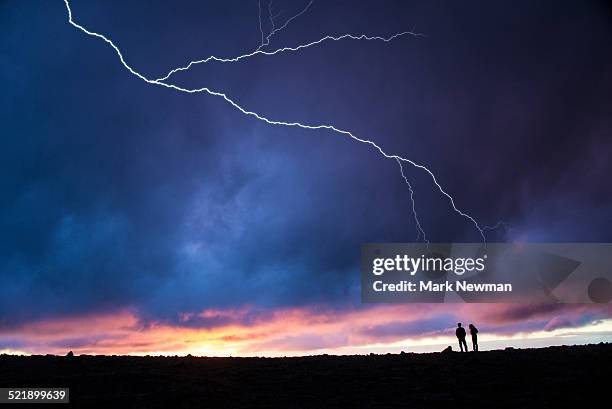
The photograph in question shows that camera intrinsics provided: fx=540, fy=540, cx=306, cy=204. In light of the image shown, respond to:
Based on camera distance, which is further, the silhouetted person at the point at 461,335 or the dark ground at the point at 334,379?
the silhouetted person at the point at 461,335

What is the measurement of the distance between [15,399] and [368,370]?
864 centimetres

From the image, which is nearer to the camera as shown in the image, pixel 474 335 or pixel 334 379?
pixel 334 379

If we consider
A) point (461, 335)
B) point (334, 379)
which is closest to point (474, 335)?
point (461, 335)

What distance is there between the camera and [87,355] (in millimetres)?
17859

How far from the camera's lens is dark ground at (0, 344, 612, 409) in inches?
454

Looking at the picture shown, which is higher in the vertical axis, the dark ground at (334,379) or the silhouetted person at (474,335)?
the silhouetted person at (474,335)

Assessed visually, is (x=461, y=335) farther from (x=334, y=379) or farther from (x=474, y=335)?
(x=334, y=379)

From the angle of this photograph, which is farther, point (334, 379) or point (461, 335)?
point (461, 335)

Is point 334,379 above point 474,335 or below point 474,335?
below

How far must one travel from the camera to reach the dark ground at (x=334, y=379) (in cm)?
1154

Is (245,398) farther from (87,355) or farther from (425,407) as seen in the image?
(87,355)

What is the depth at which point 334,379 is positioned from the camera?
13.8 meters

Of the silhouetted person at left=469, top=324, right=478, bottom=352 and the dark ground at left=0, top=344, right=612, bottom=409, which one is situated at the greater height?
the silhouetted person at left=469, top=324, right=478, bottom=352

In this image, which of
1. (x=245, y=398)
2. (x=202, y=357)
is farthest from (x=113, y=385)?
(x=202, y=357)
